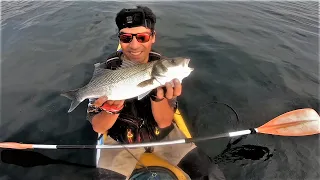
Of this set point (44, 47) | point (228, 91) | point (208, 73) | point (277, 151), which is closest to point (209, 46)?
point (208, 73)

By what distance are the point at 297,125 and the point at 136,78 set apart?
4.21 metres

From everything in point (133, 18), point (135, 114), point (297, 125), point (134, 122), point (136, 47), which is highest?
point (133, 18)

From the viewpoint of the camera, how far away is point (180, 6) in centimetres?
1670

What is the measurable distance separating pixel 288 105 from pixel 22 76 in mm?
8384

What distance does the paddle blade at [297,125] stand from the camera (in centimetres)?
588

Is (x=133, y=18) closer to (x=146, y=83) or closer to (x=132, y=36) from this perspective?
(x=132, y=36)

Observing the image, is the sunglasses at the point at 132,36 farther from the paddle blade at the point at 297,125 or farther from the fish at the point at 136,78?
the paddle blade at the point at 297,125

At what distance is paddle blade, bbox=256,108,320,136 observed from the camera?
588 cm

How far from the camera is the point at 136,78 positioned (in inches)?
145

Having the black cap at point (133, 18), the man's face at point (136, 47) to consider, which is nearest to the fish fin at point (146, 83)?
the man's face at point (136, 47)

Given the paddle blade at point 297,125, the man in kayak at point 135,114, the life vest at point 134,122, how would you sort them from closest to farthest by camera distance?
1. the man in kayak at point 135,114
2. the life vest at point 134,122
3. the paddle blade at point 297,125

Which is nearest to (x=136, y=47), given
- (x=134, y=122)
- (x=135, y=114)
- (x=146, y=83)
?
(x=146, y=83)

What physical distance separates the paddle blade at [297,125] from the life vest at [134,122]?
261 cm

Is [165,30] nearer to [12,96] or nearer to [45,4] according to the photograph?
[12,96]
